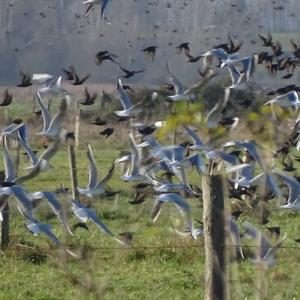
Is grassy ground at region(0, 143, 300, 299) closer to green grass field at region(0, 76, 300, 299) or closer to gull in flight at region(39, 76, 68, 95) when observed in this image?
green grass field at region(0, 76, 300, 299)

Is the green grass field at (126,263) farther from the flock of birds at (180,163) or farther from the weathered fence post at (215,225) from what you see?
the weathered fence post at (215,225)

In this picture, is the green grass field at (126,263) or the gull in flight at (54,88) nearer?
the green grass field at (126,263)

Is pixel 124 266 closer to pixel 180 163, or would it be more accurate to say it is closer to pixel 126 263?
pixel 126 263

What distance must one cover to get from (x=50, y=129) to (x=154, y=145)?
1283 millimetres

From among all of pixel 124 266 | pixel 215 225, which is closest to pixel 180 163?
pixel 124 266

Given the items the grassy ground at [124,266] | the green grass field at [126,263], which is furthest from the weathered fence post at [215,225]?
the grassy ground at [124,266]

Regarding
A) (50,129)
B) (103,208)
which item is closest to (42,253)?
(50,129)

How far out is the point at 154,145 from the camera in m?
8.68

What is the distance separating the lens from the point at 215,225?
530cm

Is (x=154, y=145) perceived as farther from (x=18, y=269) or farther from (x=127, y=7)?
(x=127, y=7)

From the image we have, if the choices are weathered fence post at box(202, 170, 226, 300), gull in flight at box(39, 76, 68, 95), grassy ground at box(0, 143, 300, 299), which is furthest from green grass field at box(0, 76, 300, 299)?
gull in flight at box(39, 76, 68, 95)

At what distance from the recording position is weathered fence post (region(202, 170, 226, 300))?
5.23 meters

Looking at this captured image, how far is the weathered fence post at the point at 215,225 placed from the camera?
523 centimetres

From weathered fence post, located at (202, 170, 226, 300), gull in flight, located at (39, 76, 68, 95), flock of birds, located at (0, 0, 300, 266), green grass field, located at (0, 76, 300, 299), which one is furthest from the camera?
gull in flight, located at (39, 76, 68, 95)
